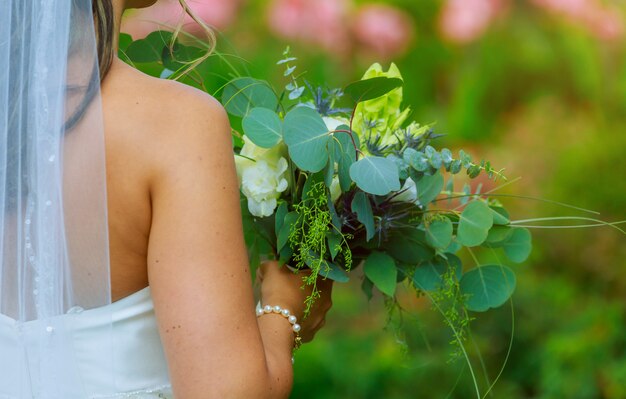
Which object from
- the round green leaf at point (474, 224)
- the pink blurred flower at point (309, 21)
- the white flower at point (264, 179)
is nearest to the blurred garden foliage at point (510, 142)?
the pink blurred flower at point (309, 21)

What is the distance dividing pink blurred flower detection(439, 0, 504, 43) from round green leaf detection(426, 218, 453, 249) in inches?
165

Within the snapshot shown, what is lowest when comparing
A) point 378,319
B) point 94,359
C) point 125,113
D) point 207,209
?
point 378,319

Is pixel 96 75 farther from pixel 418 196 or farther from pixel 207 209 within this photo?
pixel 418 196

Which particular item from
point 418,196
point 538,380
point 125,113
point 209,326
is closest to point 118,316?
point 209,326

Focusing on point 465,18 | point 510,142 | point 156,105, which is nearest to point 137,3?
point 156,105

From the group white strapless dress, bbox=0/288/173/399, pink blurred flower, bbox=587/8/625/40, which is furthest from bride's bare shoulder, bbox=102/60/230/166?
pink blurred flower, bbox=587/8/625/40

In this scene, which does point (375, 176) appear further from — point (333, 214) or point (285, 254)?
point (285, 254)

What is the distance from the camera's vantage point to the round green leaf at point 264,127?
63.7 inches

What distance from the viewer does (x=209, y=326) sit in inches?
49.3

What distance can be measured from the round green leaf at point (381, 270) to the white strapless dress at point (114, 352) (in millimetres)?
522

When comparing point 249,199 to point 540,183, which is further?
point 540,183

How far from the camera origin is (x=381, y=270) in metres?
1.80

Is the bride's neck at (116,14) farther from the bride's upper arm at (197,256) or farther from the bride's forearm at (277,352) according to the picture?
the bride's forearm at (277,352)

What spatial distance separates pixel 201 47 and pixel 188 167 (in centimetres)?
78
